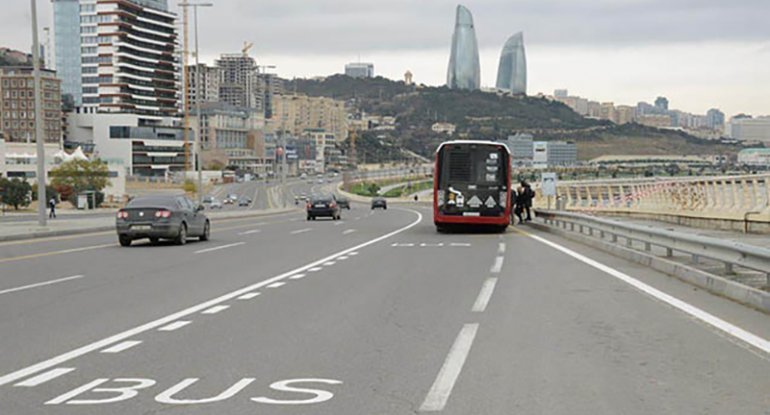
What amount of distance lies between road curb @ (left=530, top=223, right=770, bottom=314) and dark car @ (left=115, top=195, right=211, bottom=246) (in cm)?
1203

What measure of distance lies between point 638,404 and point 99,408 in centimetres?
397

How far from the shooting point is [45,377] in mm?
7758

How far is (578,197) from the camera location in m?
57.1

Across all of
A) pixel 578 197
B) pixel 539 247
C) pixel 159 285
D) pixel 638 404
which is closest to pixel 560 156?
pixel 578 197

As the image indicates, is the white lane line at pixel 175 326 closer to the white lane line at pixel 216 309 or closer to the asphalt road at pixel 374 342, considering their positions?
the asphalt road at pixel 374 342

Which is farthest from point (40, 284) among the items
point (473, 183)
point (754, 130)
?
point (754, 130)

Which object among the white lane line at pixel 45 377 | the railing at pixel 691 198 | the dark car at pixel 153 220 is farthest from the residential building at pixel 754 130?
the white lane line at pixel 45 377

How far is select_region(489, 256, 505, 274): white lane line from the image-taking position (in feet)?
58.0

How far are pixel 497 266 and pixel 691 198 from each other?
19.9 metres

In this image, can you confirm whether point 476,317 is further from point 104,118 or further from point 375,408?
point 104,118

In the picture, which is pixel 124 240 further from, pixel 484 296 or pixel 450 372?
pixel 450 372

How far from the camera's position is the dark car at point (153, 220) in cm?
2564

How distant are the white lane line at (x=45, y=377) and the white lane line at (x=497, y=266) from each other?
418 inches

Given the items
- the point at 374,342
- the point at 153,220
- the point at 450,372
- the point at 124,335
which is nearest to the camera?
the point at 450,372
